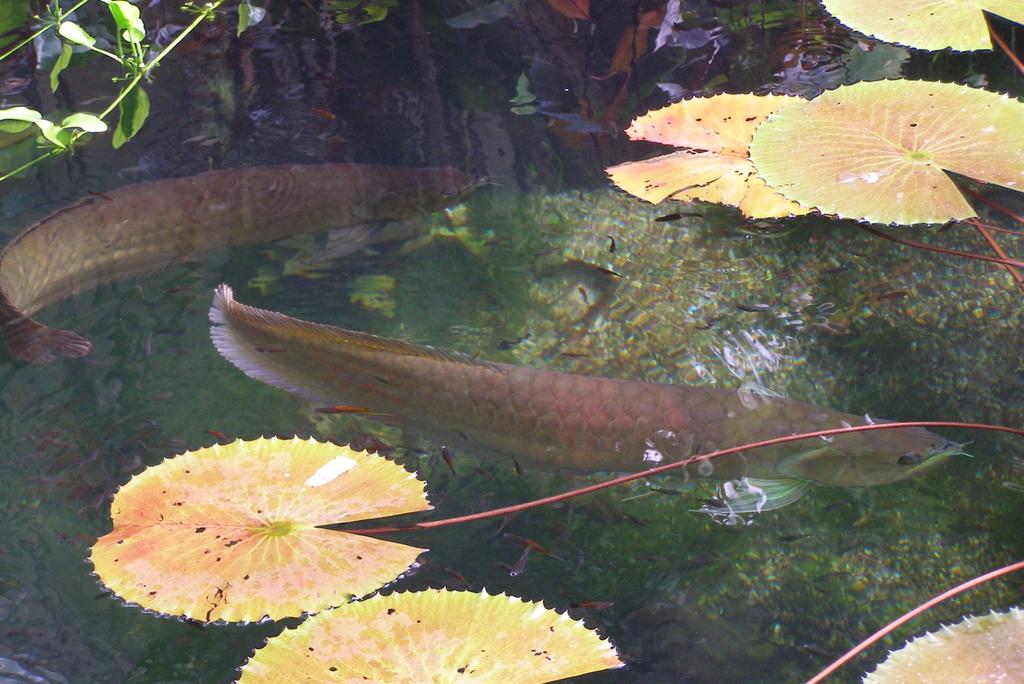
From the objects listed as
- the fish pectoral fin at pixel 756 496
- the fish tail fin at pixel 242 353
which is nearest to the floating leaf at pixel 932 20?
the fish pectoral fin at pixel 756 496

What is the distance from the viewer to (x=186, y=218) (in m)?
3.85

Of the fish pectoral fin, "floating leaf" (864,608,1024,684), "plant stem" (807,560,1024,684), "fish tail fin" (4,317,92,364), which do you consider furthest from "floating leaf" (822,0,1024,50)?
"fish tail fin" (4,317,92,364)

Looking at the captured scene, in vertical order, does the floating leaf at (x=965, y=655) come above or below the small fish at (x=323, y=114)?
below

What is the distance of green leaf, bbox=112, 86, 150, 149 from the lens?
130 inches

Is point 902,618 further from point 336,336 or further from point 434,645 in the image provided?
point 336,336

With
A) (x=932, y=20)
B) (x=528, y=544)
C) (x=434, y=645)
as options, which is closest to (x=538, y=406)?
(x=528, y=544)

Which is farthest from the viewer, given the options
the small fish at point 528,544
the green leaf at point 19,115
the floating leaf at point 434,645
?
the green leaf at point 19,115

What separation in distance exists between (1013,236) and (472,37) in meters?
2.90

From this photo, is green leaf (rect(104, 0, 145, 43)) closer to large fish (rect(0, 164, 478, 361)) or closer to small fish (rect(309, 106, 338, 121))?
large fish (rect(0, 164, 478, 361))

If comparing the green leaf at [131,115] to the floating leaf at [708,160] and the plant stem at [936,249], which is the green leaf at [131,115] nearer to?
the floating leaf at [708,160]

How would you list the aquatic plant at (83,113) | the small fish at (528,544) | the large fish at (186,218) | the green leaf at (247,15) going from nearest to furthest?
the small fish at (528,544) → the aquatic plant at (83,113) → the large fish at (186,218) → the green leaf at (247,15)

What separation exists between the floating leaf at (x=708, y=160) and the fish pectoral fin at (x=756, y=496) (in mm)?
976

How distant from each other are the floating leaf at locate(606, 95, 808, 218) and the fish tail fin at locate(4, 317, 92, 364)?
205 cm

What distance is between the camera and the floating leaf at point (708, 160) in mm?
3172
